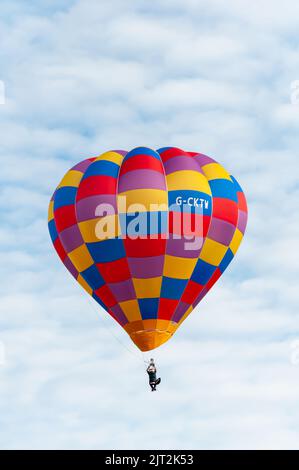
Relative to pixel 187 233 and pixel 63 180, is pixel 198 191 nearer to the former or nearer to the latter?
pixel 187 233

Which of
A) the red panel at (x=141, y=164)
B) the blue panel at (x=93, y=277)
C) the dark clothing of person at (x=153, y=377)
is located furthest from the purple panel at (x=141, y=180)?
the dark clothing of person at (x=153, y=377)

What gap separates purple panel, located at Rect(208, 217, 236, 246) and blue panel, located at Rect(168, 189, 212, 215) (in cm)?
46

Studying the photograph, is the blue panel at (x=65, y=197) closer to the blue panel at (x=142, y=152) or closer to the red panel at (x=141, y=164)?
the red panel at (x=141, y=164)

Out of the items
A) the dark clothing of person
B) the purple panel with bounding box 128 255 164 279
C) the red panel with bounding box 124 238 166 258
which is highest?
the red panel with bounding box 124 238 166 258

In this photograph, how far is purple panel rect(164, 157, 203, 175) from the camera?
37844 millimetres

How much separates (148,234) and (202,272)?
1.96 meters

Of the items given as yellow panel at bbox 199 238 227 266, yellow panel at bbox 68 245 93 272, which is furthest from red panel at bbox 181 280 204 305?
yellow panel at bbox 68 245 93 272

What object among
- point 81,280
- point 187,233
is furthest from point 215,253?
point 81,280

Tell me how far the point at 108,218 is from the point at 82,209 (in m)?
0.86

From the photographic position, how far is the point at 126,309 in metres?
37.7

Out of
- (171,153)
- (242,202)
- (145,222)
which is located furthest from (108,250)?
(242,202)

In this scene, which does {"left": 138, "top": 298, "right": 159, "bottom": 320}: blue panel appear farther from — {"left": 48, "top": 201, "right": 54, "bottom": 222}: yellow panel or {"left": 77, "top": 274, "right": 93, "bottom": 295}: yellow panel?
{"left": 48, "top": 201, "right": 54, "bottom": 222}: yellow panel

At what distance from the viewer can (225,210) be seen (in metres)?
38.1

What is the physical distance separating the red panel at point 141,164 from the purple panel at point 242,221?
2682 mm
